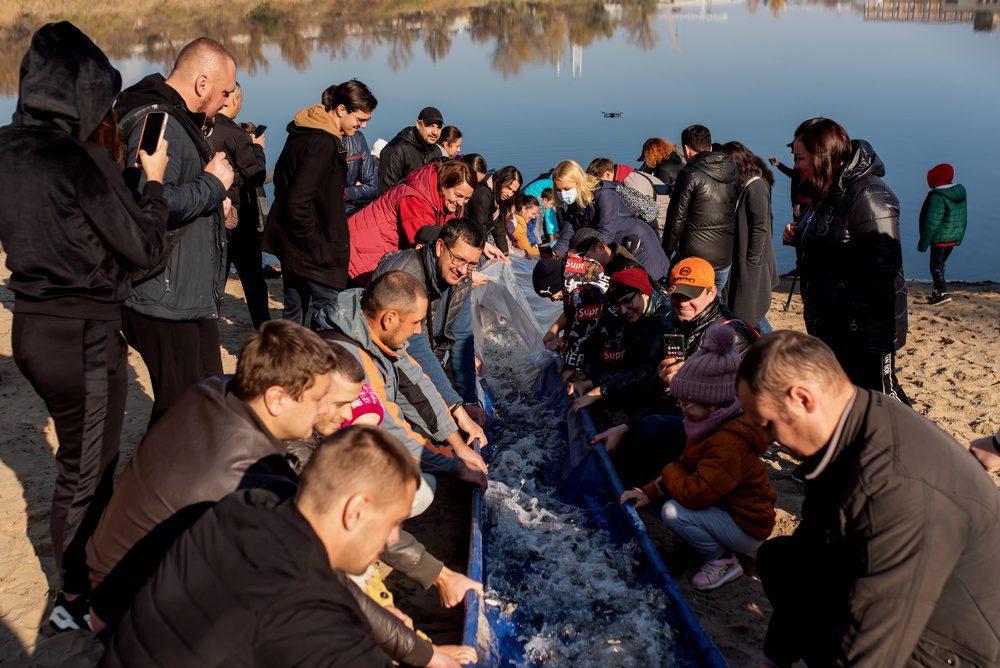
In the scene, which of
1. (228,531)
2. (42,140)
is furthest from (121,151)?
(228,531)

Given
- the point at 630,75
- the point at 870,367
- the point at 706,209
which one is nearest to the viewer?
the point at 870,367

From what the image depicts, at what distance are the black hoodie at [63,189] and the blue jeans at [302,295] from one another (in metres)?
2.26

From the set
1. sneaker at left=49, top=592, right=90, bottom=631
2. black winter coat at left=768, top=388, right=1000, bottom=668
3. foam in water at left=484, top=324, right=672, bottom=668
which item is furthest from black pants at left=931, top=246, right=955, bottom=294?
sneaker at left=49, top=592, right=90, bottom=631

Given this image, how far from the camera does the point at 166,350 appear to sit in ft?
13.0

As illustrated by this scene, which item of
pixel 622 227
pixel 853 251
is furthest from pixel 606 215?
pixel 853 251

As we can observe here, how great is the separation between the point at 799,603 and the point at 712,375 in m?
1.26

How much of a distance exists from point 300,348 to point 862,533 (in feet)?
5.98

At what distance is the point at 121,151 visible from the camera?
3.47m

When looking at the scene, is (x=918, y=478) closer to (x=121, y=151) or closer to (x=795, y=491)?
(x=795, y=491)

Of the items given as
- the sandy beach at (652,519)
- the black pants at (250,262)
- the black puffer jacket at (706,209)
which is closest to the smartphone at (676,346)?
the sandy beach at (652,519)

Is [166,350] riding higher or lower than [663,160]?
lower

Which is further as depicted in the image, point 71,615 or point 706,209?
point 706,209

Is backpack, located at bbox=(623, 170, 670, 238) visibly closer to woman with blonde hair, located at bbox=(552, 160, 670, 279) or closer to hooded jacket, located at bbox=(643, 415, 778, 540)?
woman with blonde hair, located at bbox=(552, 160, 670, 279)

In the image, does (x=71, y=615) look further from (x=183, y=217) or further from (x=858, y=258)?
(x=858, y=258)
